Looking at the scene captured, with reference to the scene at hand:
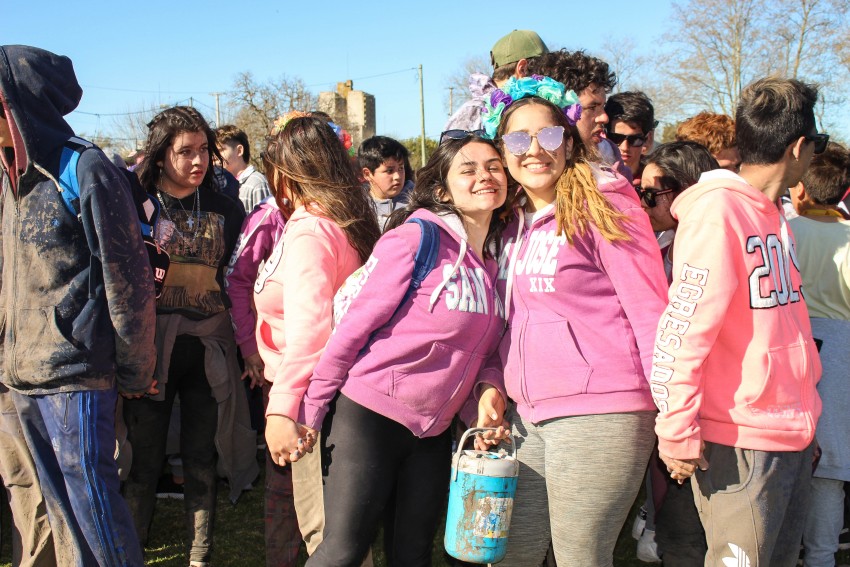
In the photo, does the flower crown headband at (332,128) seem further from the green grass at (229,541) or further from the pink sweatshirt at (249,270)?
the green grass at (229,541)

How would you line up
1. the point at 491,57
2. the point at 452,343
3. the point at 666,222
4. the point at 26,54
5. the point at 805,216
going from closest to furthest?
the point at 452,343 → the point at 26,54 → the point at 666,222 → the point at 805,216 → the point at 491,57

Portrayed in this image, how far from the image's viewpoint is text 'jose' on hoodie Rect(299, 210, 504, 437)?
2.45 m

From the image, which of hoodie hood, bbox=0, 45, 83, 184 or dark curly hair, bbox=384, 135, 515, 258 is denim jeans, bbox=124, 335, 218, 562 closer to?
hoodie hood, bbox=0, 45, 83, 184

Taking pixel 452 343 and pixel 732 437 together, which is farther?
pixel 452 343

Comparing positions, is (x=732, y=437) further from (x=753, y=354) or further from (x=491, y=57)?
(x=491, y=57)

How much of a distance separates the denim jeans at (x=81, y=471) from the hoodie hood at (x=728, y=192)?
2300 mm

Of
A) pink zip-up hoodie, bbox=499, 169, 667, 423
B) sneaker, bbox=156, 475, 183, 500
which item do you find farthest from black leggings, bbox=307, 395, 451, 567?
sneaker, bbox=156, 475, 183, 500

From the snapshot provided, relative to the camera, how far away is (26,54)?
8.84ft

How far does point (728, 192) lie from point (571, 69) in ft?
4.19

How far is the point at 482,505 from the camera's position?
233 cm

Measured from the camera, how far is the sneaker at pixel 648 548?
12.5ft

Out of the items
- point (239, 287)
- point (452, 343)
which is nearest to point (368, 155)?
point (239, 287)

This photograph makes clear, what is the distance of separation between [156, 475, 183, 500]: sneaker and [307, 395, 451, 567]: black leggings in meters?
2.72

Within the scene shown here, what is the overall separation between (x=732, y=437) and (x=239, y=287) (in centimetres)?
236
